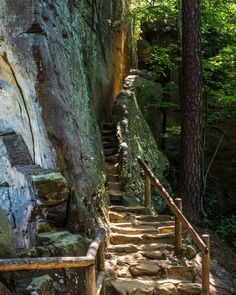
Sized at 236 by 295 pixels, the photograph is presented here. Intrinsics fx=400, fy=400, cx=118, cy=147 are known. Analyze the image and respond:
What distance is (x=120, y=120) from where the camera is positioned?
435 inches

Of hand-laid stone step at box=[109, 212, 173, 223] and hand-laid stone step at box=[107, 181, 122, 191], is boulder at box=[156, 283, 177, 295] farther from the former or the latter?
hand-laid stone step at box=[107, 181, 122, 191]

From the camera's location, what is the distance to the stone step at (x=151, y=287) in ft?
18.5

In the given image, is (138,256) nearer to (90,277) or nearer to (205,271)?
(205,271)

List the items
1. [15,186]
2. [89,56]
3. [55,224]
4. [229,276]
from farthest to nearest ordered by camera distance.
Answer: [89,56]
[229,276]
[15,186]
[55,224]

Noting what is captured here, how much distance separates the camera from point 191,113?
956cm

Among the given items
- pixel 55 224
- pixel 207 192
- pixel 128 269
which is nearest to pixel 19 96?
pixel 55 224

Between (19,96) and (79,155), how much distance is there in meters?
1.39

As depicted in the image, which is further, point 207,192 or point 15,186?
point 207,192

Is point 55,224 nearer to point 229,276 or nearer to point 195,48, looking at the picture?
point 229,276

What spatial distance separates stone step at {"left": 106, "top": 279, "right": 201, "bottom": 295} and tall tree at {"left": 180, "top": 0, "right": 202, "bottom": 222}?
3716mm

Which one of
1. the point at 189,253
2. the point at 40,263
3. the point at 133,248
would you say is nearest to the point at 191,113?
the point at 189,253

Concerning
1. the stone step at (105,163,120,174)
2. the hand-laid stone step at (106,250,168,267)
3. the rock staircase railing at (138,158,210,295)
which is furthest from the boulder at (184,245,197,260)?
the stone step at (105,163,120,174)

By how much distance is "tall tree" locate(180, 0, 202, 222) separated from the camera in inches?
376

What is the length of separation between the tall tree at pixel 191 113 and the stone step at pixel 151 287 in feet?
12.2
